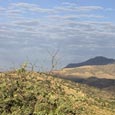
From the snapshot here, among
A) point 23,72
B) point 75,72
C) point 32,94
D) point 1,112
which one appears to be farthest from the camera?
point 75,72

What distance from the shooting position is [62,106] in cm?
1714

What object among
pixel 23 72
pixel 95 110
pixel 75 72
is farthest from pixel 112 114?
pixel 75 72

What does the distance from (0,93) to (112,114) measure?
78.9 feet

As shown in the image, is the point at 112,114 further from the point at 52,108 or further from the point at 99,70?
the point at 99,70

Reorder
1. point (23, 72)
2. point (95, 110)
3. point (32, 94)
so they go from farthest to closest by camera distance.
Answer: point (95, 110)
point (23, 72)
point (32, 94)

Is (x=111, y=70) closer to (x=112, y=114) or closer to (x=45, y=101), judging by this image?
(x=112, y=114)

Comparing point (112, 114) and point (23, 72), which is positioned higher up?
point (23, 72)

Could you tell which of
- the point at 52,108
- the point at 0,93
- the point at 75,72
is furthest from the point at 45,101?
the point at 75,72

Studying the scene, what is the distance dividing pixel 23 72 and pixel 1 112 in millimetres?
4177

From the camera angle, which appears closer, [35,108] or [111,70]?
[35,108]

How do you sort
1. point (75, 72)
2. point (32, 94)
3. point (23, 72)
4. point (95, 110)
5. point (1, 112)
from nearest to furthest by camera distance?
point (1, 112) < point (32, 94) < point (23, 72) < point (95, 110) < point (75, 72)

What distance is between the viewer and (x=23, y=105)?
17281mm

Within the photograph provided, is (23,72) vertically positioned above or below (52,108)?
above

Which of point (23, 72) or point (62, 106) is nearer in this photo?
point (62, 106)
